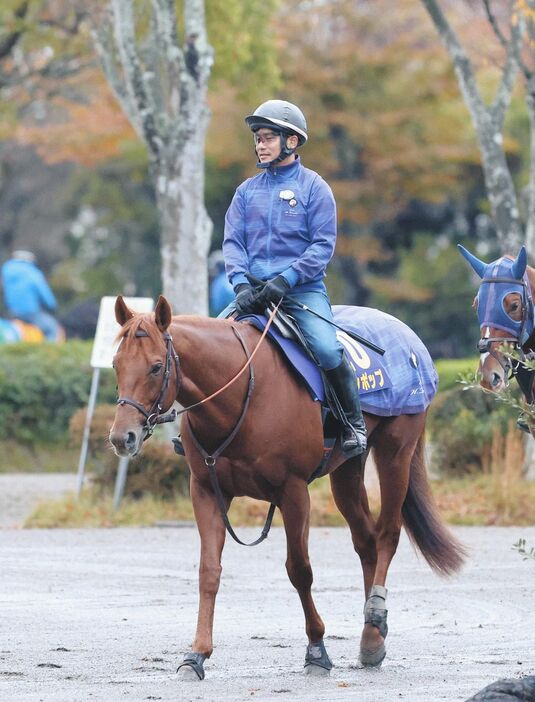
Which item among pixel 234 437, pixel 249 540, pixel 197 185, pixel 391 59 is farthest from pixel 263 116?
pixel 391 59

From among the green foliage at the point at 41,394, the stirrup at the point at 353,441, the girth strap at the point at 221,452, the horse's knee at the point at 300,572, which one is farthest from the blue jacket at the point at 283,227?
the green foliage at the point at 41,394

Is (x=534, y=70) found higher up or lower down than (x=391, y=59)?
lower down

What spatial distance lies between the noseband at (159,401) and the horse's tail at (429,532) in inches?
95.2

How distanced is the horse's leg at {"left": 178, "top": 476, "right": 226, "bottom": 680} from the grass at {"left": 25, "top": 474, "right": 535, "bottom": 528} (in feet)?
21.1

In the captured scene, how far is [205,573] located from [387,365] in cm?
203

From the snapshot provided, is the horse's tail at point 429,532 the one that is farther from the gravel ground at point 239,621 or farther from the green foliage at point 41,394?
the green foliage at point 41,394

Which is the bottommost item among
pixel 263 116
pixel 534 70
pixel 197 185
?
pixel 263 116

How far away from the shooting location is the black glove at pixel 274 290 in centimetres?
762

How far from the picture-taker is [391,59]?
1246 inches

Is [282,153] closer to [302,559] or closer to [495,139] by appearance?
[302,559]

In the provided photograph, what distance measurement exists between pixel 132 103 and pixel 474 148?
56.3 feet

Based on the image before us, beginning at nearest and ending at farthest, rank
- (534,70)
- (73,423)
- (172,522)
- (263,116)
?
1. (263,116)
2. (172,522)
3. (73,423)
4. (534,70)

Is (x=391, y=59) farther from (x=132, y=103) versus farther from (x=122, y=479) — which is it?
(x=122, y=479)

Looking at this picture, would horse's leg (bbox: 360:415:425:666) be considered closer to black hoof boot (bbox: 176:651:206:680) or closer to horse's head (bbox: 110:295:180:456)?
black hoof boot (bbox: 176:651:206:680)
